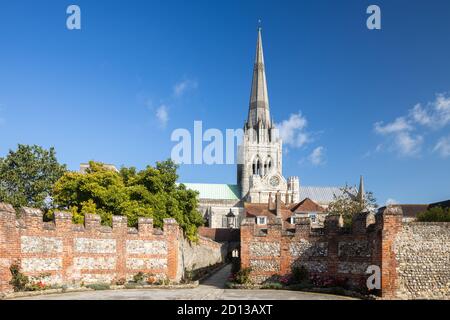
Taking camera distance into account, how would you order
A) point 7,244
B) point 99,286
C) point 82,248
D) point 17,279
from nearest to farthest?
point 7,244
point 17,279
point 99,286
point 82,248

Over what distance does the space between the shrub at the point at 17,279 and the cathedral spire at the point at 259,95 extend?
9156 cm

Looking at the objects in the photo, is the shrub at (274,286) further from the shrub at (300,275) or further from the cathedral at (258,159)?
the cathedral at (258,159)

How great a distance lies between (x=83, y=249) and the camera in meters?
20.6

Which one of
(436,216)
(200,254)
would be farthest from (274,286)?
(200,254)

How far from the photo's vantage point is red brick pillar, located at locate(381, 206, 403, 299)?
17.4 metres

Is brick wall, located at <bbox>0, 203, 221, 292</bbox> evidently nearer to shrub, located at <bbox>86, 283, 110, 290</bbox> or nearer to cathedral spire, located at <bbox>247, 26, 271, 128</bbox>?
shrub, located at <bbox>86, 283, 110, 290</bbox>

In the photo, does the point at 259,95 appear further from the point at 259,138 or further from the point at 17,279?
the point at 17,279

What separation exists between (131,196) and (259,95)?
79.5 meters

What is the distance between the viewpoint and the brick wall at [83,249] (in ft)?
56.9

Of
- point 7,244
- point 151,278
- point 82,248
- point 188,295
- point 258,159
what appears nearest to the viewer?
point 7,244

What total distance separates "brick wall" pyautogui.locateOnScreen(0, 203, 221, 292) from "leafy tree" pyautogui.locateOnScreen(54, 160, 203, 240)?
457 centimetres

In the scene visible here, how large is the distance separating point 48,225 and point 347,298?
47.4 feet

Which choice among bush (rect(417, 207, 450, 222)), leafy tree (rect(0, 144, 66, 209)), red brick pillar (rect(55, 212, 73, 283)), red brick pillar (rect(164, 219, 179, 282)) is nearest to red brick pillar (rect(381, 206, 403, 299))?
red brick pillar (rect(164, 219, 179, 282))

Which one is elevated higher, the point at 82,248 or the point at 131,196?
the point at 131,196
